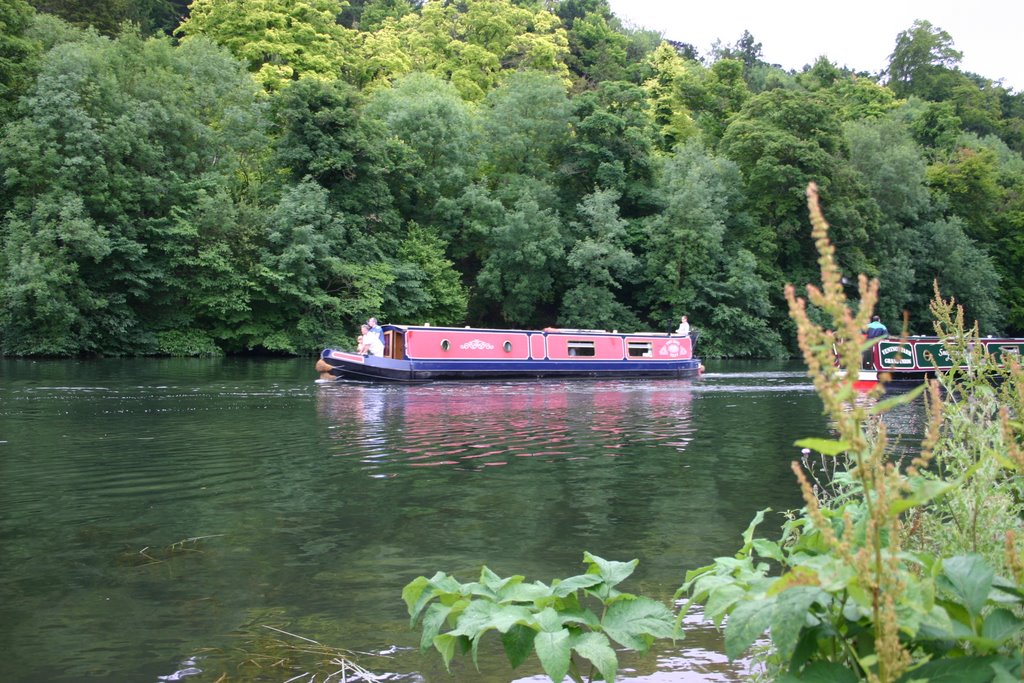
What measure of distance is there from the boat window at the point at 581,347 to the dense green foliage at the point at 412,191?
40.4ft

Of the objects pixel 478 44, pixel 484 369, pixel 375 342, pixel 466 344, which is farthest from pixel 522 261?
pixel 478 44

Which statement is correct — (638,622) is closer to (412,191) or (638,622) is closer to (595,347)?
(595,347)

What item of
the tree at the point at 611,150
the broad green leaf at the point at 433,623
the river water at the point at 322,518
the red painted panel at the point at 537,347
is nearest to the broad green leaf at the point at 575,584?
the broad green leaf at the point at 433,623

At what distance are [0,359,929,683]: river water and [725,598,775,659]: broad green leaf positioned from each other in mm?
2790

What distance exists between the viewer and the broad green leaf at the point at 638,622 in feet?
9.69

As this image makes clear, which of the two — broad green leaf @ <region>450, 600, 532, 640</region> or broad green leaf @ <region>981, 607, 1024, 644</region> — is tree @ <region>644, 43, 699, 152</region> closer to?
broad green leaf @ <region>450, 600, 532, 640</region>

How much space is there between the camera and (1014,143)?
77.7m

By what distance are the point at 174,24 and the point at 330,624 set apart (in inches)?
2504

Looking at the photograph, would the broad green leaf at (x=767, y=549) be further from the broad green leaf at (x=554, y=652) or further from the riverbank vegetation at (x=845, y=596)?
the broad green leaf at (x=554, y=652)

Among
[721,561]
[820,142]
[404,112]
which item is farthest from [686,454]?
[820,142]

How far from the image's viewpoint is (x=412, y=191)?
44125mm

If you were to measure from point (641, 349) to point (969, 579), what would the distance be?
28688 millimetres

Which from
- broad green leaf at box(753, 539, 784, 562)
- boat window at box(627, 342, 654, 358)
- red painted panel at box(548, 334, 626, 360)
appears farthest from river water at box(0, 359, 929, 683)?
boat window at box(627, 342, 654, 358)

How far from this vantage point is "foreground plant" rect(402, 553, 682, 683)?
2.88 m
